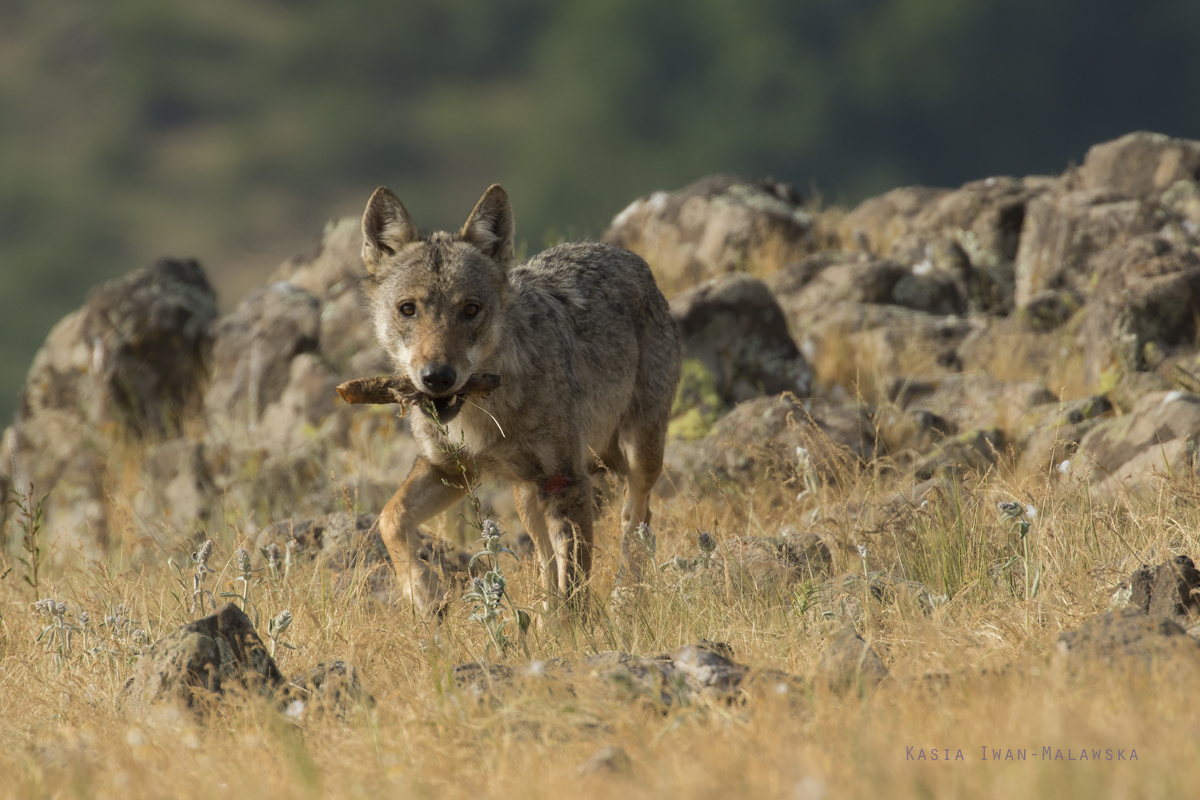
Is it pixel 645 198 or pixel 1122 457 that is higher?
pixel 645 198

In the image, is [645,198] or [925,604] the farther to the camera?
[645,198]

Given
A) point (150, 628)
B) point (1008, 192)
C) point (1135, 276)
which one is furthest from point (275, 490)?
point (1008, 192)

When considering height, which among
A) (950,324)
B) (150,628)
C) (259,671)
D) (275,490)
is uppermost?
(259,671)

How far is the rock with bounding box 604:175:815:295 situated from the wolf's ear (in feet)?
22.8

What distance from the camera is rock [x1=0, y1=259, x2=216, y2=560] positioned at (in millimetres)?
11516

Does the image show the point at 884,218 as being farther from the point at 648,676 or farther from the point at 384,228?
the point at 648,676

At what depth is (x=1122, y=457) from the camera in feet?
20.1

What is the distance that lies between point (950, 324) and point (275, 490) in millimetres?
7165

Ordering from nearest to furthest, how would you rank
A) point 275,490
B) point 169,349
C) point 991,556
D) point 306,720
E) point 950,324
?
1. point 306,720
2. point 991,556
3. point 275,490
4. point 950,324
5. point 169,349

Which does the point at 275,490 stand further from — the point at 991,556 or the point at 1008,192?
the point at 1008,192

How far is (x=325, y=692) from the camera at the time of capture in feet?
10.1

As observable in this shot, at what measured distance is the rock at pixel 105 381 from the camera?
11.5m

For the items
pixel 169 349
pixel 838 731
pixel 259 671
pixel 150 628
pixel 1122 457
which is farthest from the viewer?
pixel 169 349

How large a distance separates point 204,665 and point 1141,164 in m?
14.2
